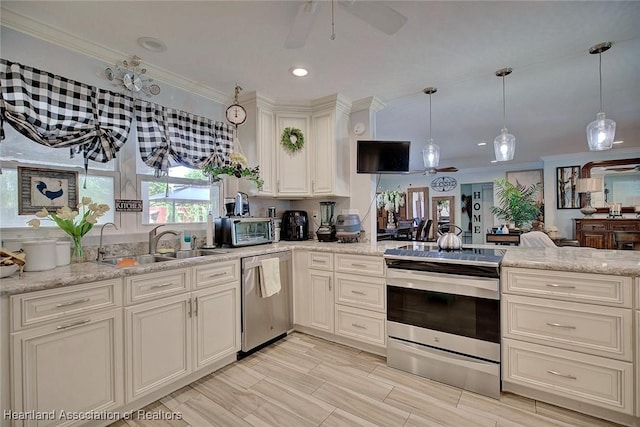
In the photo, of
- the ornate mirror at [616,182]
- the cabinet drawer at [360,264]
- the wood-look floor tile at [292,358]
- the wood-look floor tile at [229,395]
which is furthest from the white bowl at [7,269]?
the ornate mirror at [616,182]

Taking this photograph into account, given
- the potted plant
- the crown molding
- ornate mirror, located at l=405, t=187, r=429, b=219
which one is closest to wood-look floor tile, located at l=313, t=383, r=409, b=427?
the crown molding

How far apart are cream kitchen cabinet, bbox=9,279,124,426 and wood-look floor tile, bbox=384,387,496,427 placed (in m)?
1.70

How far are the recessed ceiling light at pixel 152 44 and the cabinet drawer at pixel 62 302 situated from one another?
5.46 ft

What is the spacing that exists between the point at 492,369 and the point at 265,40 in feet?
9.10

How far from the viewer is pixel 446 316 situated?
213 centimetres

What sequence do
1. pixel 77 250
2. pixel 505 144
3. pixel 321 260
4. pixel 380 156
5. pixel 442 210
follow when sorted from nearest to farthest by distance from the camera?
pixel 77 250, pixel 505 144, pixel 321 260, pixel 380 156, pixel 442 210

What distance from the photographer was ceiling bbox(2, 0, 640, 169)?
69.6 inches

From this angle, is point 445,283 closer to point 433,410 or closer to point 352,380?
point 433,410

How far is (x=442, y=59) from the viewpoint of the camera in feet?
7.73

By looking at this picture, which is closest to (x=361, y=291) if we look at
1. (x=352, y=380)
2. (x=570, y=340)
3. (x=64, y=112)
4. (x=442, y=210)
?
(x=352, y=380)

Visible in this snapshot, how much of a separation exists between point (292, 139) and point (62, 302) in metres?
2.39

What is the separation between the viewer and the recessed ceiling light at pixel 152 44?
6.73 feet

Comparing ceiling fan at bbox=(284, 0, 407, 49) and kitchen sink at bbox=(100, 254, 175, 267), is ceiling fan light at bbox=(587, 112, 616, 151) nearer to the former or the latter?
ceiling fan at bbox=(284, 0, 407, 49)

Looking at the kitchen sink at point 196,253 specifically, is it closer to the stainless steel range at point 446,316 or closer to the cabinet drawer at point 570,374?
the stainless steel range at point 446,316
